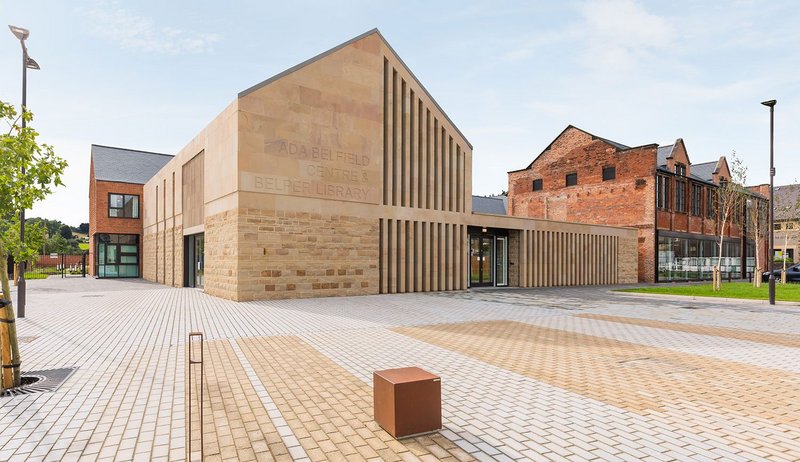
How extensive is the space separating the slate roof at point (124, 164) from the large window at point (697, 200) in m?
44.1

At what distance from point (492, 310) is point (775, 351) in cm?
747

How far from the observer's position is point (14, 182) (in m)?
6.31

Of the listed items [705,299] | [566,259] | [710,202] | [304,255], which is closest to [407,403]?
[304,255]

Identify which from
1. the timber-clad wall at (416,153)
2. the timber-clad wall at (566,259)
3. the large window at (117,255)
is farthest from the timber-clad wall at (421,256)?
the large window at (117,255)

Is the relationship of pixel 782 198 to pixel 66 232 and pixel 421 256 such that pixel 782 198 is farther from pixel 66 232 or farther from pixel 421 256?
pixel 66 232

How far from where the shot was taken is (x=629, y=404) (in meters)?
5.43

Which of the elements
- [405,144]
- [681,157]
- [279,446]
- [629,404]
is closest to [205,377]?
[279,446]

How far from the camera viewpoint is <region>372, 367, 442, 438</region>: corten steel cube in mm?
4359

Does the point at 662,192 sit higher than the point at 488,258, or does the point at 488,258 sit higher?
the point at 662,192

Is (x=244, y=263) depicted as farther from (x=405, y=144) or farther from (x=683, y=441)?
(x=683, y=441)

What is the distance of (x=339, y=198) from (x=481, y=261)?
33.4ft

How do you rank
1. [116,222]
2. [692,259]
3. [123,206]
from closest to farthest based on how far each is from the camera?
[116,222]
[692,259]
[123,206]

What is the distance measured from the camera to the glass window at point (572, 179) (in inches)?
1419

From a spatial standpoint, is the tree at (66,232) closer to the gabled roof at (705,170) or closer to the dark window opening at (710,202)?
the gabled roof at (705,170)
